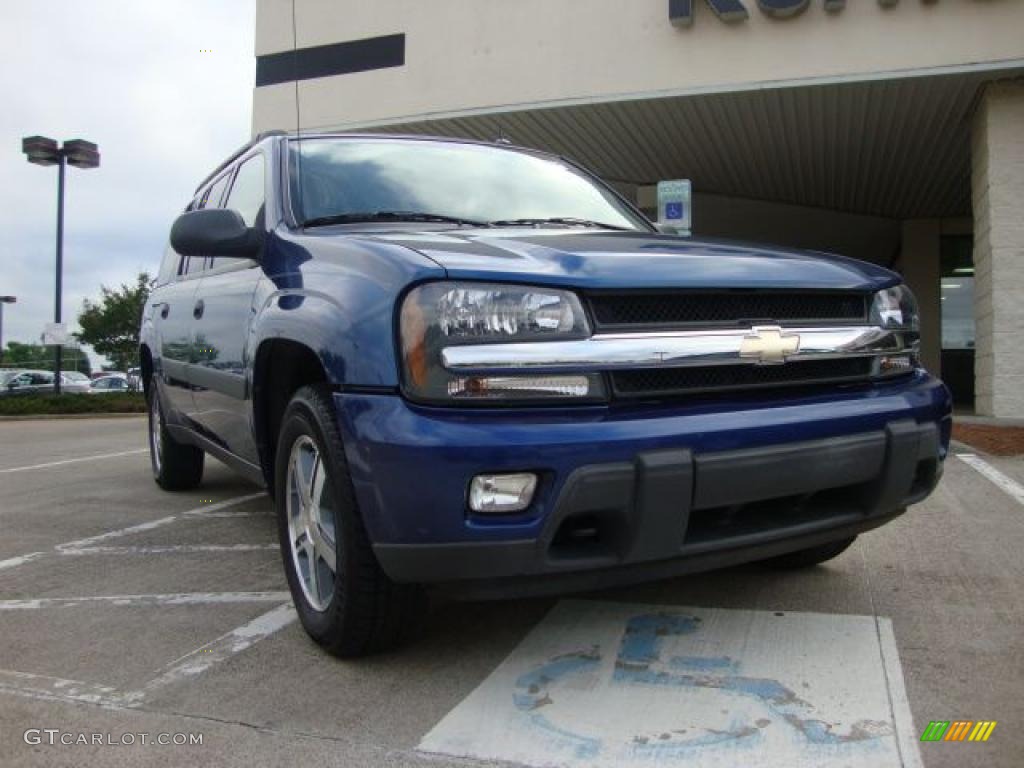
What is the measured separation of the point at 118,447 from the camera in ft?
32.7

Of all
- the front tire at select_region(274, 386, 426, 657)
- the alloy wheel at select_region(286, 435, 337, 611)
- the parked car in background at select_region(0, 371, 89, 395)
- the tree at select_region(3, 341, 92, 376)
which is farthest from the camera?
the tree at select_region(3, 341, 92, 376)

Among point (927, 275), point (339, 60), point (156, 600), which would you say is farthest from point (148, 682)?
point (927, 275)

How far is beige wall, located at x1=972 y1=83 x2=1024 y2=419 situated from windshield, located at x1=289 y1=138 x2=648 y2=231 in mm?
8185

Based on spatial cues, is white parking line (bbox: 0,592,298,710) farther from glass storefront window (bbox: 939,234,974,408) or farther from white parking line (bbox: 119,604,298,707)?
glass storefront window (bbox: 939,234,974,408)

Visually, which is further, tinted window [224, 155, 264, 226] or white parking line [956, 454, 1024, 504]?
white parking line [956, 454, 1024, 504]

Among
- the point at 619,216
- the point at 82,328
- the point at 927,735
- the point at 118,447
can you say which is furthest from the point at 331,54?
the point at 82,328

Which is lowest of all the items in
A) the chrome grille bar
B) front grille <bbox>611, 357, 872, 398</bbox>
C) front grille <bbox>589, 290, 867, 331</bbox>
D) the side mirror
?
front grille <bbox>611, 357, 872, 398</bbox>

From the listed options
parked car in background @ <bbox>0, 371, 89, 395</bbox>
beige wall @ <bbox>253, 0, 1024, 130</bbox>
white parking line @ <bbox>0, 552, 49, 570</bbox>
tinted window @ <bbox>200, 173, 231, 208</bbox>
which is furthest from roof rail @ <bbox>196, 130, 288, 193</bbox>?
parked car in background @ <bbox>0, 371, 89, 395</bbox>

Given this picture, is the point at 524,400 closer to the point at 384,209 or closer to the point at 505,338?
the point at 505,338

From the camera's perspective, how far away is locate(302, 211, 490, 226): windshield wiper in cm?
329

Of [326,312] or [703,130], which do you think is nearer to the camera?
[326,312]

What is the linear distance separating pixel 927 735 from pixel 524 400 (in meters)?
1.30

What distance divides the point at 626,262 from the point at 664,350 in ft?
0.94

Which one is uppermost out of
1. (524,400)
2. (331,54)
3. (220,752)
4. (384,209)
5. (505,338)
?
(331,54)
